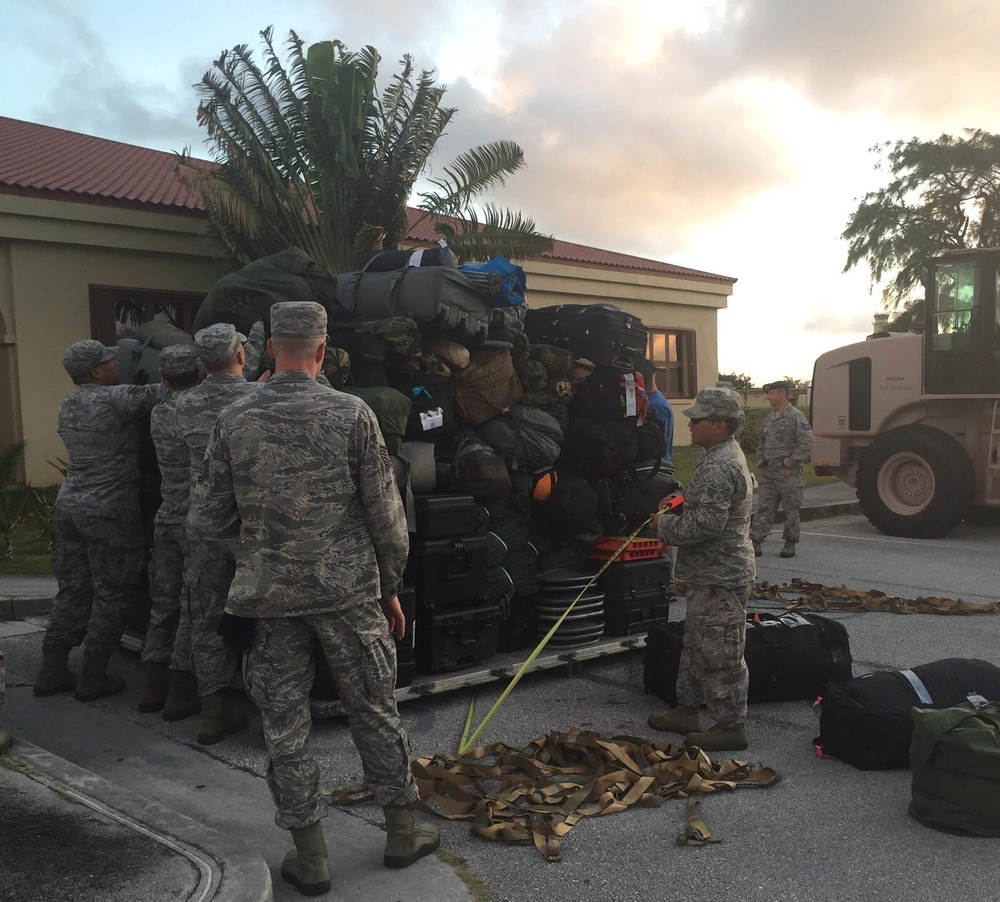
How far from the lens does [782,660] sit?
5.54m

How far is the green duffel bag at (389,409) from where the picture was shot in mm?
5277

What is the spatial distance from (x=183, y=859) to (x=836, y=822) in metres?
2.48

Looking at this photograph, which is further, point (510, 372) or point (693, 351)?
point (693, 351)

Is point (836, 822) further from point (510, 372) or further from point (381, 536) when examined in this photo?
point (510, 372)

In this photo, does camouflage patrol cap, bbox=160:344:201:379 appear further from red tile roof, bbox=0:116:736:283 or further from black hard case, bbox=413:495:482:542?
red tile roof, bbox=0:116:736:283

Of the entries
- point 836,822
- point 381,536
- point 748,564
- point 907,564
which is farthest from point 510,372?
point 907,564

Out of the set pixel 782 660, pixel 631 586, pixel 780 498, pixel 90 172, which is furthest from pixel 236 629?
pixel 90 172

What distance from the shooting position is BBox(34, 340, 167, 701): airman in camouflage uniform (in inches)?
227

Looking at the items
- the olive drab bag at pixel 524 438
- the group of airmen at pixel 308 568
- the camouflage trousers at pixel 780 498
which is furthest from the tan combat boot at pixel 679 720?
the camouflage trousers at pixel 780 498

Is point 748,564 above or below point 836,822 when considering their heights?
above

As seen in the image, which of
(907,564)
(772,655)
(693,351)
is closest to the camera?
(772,655)

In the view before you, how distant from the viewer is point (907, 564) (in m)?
10.5

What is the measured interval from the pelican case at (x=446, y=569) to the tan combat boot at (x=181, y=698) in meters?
1.32

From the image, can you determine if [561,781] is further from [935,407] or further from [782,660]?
[935,407]
